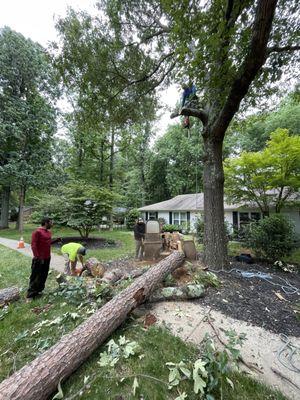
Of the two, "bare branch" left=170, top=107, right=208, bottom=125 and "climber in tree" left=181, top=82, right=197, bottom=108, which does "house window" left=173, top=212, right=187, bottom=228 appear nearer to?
"bare branch" left=170, top=107, right=208, bottom=125

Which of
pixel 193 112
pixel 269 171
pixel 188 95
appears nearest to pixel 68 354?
pixel 193 112

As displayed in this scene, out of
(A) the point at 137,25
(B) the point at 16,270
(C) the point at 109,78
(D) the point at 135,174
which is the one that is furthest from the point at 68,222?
(D) the point at 135,174

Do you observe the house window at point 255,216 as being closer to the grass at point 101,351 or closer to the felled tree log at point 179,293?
the felled tree log at point 179,293

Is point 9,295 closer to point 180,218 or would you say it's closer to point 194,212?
point 194,212

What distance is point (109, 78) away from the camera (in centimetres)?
629

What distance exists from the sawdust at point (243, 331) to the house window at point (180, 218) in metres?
13.5

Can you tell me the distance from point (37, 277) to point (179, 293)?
304cm

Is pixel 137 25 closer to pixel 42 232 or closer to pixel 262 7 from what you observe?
pixel 262 7

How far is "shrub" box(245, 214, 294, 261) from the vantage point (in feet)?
22.1

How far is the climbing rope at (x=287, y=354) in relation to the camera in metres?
2.37

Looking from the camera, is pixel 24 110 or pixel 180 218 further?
pixel 180 218

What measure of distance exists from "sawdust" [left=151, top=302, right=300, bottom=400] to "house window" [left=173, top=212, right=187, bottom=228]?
13509 millimetres

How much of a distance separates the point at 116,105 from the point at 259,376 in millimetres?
7609

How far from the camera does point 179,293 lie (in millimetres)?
3869
